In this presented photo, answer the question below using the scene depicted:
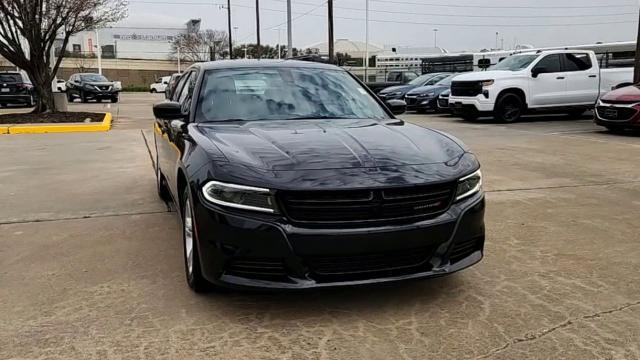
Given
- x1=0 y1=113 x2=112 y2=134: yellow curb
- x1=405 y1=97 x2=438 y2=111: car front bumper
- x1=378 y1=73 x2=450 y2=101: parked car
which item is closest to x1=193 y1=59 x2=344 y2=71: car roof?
x1=0 y1=113 x2=112 y2=134: yellow curb

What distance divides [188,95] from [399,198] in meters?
2.31

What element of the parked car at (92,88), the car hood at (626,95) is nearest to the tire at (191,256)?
the car hood at (626,95)

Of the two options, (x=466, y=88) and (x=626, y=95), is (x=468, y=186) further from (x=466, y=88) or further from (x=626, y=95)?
(x=466, y=88)

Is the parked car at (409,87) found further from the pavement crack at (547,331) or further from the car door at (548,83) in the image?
the pavement crack at (547,331)

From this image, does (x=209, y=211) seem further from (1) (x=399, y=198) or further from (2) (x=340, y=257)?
(1) (x=399, y=198)

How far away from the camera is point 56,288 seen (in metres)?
3.78

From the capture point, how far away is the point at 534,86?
15164 mm

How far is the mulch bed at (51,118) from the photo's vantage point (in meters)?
15.7

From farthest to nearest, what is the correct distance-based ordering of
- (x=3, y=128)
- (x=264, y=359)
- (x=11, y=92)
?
(x=11, y=92) < (x=3, y=128) < (x=264, y=359)

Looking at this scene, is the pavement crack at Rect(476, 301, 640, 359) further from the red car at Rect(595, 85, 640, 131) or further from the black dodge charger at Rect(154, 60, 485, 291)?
the red car at Rect(595, 85, 640, 131)

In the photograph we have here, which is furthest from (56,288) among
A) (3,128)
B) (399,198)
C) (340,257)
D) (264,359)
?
(3,128)

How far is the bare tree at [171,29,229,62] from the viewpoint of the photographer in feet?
241

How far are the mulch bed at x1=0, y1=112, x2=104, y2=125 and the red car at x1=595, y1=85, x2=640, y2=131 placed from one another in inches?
508

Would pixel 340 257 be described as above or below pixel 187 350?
above
